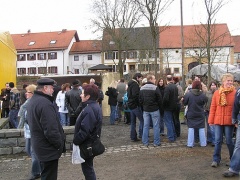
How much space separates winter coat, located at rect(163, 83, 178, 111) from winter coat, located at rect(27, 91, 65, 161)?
199 inches

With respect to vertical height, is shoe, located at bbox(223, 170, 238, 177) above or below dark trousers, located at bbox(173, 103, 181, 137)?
below

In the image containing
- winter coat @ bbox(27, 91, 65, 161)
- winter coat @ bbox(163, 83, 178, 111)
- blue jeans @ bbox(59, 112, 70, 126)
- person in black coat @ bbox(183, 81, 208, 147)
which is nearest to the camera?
winter coat @ bbox(27, 91, 65, 161)

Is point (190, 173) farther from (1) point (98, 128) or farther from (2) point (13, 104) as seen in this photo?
(2) point (13, 104)

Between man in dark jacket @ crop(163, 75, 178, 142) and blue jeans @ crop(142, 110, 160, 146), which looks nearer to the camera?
blue jeans @ crop(142, 110, 160, 146)

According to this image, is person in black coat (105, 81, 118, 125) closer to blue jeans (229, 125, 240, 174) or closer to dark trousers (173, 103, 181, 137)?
dark trousers (173, 103, 181, 137)

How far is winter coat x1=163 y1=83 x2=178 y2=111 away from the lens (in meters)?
9.16

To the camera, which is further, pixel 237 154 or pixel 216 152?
pixel 216 152

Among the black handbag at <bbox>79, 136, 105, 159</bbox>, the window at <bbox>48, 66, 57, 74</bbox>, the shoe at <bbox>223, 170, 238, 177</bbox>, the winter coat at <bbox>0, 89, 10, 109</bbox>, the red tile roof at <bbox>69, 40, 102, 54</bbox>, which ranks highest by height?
the red tile roof at <bbox>69, 40, 102, 54</bbox>

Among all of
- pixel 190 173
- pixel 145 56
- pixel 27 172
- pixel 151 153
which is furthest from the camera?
pixel 145 56

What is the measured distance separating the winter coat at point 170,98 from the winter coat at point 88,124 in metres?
4.45

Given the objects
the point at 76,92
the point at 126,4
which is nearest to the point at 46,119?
the point at 76,92

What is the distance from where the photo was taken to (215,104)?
659 cm

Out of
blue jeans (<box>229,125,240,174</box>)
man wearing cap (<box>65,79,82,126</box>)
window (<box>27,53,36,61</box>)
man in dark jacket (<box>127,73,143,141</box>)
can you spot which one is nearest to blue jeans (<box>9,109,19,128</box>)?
man wearing cap (<box>65,79,82,126</box>)

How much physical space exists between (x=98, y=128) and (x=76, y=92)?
6.28 m
